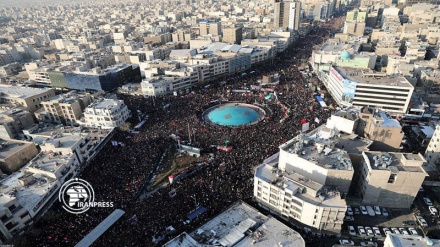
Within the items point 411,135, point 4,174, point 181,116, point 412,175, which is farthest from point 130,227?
point 411,135

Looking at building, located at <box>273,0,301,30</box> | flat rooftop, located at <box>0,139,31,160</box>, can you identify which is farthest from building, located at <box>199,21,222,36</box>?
flat rooftop, located at <box>0,139,31,160</box>

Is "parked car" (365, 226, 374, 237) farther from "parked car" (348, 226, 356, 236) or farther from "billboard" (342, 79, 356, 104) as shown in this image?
"billboard" (342, 79, 356, 104)

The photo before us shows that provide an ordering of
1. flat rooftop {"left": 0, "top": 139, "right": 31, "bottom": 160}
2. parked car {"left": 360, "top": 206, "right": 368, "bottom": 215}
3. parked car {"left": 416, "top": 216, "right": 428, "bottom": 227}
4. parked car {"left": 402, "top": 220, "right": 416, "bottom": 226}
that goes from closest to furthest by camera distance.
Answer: parked car {"left": 416, "top": 216, "right": 428, "bottom": 227} → parked car {"left": 402, "top": 220, "right": 416, "bottom": 226} → parked car {"left": 360, "top": 206, "right": 368, "bottom": 215} → flat rooftop {"left": 0, "top": 139, "right": 31, "bottom": 160}

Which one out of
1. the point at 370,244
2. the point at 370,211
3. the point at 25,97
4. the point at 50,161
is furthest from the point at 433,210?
the point at 25,97

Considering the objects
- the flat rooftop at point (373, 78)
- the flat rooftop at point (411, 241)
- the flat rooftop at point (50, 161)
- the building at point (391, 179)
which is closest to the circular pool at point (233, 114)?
the flat rooftop at point (373, 78)

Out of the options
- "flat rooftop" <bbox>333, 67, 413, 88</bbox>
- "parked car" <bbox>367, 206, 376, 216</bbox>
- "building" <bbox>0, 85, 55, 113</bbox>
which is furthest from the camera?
"building" <bbox>0, 85, 55, 113</bbox>

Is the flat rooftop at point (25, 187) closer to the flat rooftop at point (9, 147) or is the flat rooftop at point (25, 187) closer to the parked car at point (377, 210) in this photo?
the flat rooftop at point (9, 147)

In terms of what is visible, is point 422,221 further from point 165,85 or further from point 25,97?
point 25,97
